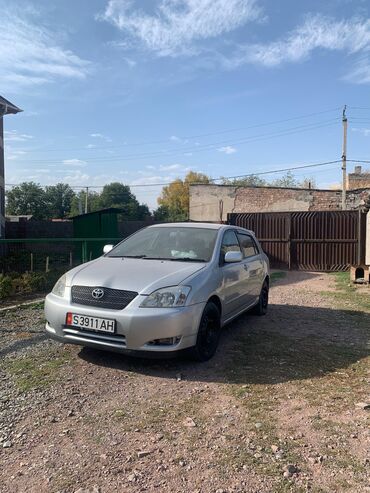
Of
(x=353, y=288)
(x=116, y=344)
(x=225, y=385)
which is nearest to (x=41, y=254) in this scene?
(x=116, y=344)

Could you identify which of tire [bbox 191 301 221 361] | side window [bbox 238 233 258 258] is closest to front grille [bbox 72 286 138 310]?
tire [bbox 191 301 221 361]

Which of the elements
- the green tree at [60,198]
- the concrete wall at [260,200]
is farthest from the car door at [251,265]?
the green tree at [60,198]

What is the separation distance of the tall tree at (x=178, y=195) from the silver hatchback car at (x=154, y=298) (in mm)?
67707

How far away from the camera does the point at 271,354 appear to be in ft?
16.8

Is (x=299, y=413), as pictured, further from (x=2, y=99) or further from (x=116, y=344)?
(x=2, y=99)

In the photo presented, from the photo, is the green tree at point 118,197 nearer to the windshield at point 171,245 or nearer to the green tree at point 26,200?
the green tree at point 26,200

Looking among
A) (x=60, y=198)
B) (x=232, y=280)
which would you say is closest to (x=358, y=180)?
(x=232, y=280)

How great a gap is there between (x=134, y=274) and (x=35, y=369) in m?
1.42

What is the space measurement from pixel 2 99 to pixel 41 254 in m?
6.85

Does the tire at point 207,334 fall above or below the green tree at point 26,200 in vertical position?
below

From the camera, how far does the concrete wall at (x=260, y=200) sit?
28.8 metres

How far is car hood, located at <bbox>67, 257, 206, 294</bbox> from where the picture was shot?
14.3 feet

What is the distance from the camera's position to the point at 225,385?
4105 mm

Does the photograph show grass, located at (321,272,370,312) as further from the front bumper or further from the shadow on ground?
the front bumper
